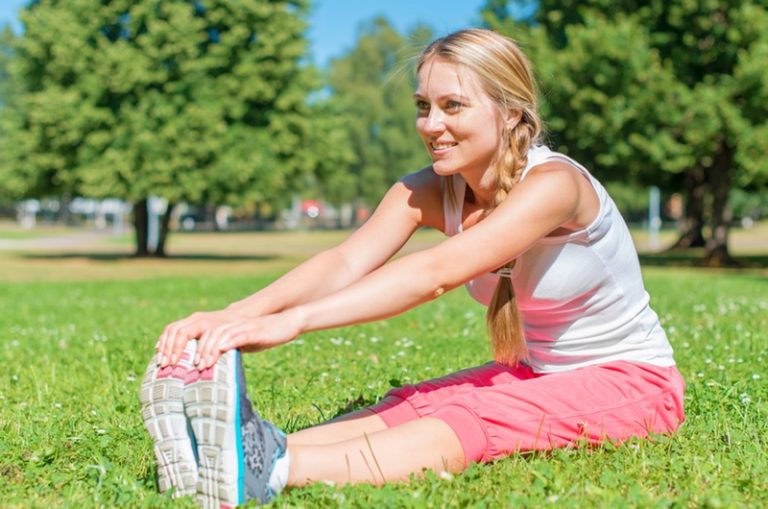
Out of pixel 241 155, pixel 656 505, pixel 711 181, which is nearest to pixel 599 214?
pixel 656 505

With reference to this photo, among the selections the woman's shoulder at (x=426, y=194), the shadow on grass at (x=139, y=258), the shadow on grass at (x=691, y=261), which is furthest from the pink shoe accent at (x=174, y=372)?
the shadow on grass at (x=139, y=258)

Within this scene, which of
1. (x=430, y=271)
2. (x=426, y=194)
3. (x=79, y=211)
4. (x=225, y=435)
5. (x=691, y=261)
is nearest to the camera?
(x=225, y=435)

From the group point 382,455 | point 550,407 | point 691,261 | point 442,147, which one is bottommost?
point 691,261

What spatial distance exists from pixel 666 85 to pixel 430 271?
849 inches

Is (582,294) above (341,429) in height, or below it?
above

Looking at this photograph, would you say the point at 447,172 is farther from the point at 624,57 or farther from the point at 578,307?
the point at 624,57

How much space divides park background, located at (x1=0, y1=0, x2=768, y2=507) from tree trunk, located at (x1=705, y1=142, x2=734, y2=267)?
0.07 meters

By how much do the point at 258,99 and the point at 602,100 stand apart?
521 inches

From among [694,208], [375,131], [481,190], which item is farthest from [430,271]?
[375,131]

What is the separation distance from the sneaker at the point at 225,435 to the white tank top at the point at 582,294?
1.27 m

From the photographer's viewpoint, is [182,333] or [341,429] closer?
[182,333]

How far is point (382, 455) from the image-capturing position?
9.90 ft

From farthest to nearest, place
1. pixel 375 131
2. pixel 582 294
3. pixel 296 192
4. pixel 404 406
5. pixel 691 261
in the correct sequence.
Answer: pixel 375 131 → pixel 296 192 → pixel 691 261 → pixel 404 406 → pixel 582 294

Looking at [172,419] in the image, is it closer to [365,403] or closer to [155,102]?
[365,403]
